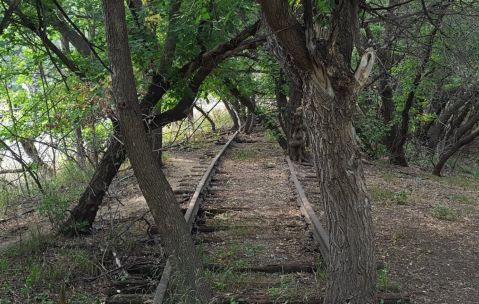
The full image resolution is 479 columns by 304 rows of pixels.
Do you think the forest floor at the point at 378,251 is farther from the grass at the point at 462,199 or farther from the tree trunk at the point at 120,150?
the tree trunk at the point at 120,150

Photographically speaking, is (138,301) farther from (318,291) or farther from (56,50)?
(56,50)

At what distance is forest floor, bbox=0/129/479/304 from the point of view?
5.16m

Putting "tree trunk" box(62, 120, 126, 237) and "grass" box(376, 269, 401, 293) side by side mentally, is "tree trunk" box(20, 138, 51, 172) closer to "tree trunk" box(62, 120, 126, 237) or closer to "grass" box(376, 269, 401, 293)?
"tree trunk" box(62, 120, 126, 237)

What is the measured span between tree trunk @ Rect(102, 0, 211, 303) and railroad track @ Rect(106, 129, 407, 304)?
0.70ft

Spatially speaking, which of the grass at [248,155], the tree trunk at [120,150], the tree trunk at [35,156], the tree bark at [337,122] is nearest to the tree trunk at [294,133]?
the grass at [248,155]

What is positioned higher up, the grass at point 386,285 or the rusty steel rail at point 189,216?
the rusty steel rail at point 189,216

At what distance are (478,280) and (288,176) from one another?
230 inches

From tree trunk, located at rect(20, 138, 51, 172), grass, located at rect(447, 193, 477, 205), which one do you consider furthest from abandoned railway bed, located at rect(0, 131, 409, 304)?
grass, located at rect(447, 193, 477, 205)

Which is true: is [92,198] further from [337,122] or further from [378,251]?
[337,122]

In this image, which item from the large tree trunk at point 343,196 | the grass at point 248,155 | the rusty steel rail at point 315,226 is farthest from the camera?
the grass at point 248,155

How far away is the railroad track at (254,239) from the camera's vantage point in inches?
195

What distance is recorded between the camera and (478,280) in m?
5.41

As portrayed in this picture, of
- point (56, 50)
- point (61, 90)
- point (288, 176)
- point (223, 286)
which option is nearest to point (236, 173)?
point (288, 176)

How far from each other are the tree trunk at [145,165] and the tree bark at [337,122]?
1403mm
